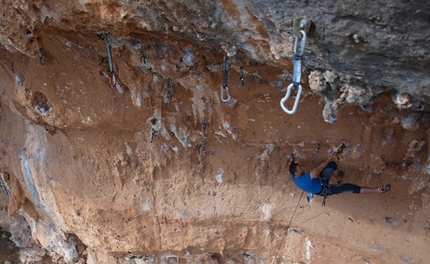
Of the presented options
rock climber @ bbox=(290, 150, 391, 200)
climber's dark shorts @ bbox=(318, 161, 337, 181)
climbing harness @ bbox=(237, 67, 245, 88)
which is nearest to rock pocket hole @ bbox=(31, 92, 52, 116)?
climbing harness @ bbox=(237, 67, 245, 88)

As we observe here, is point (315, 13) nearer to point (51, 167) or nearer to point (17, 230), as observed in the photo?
point (51, 167)

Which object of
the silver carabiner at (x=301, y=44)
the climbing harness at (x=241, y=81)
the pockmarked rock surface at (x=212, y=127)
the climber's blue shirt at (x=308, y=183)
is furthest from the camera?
the climber's blue shirt at (x=308, y=183)

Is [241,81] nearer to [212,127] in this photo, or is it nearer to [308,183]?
[212,127]

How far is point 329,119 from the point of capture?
88.7 inches

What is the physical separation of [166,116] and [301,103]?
1316 millimetres

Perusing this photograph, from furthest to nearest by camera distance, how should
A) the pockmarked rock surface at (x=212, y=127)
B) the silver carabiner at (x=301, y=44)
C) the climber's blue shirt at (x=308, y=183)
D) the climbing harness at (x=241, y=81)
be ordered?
1. the climber's blue shirt at (x=308, y=183)
2. the climbing harness at (x=241, y=81)
3. the pockmarked rock surface at (x=212, y=127)
4. the silver carabiner at (x=301, y=44)

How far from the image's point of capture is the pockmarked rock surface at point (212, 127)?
194cm

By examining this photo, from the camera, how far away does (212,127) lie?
355 centimetres

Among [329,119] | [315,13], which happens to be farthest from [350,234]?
[315,13]

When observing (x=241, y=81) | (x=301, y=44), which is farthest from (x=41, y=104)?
(x=301, y=44)

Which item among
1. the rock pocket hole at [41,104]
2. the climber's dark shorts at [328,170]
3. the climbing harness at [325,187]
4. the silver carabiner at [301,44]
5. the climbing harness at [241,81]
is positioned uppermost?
the silver carabiner at [301,44]

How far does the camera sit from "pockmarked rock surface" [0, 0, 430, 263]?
6.35 feet

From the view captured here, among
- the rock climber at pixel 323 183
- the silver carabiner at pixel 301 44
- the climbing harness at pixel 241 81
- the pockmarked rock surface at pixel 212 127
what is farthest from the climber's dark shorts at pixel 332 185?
the silver carabiner at pixel 301 44

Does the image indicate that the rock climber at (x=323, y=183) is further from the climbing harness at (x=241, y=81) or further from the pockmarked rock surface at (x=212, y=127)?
the climbing harness at (x=241, y=81)
